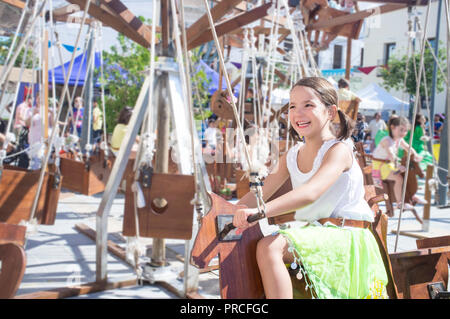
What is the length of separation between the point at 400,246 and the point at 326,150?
273 centimetres

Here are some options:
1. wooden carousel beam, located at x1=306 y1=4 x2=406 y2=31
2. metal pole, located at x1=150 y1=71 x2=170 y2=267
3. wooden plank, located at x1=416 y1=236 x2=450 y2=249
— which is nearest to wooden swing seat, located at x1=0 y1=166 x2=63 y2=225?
metal pole, located at x1=150 y1=71 x2=170 y2=267

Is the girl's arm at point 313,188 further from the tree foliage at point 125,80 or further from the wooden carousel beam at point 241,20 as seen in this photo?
the tree foliage at point 125,80

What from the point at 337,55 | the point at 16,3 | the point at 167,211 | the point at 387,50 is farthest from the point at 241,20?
the point at 337,55

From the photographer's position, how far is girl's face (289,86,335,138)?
135 cm

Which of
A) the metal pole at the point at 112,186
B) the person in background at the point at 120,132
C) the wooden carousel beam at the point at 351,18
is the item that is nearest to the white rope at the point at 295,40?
the metal pole at the point at 112,186

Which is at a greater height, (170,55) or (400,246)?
(170,55)

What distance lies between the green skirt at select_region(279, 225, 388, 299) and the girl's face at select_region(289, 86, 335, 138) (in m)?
0.31

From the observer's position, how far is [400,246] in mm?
3742

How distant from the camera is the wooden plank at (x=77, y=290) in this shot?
285 centimetres

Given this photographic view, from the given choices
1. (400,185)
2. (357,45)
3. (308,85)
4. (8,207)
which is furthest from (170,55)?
(357,45)

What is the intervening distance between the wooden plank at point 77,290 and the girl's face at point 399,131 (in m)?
3.28
